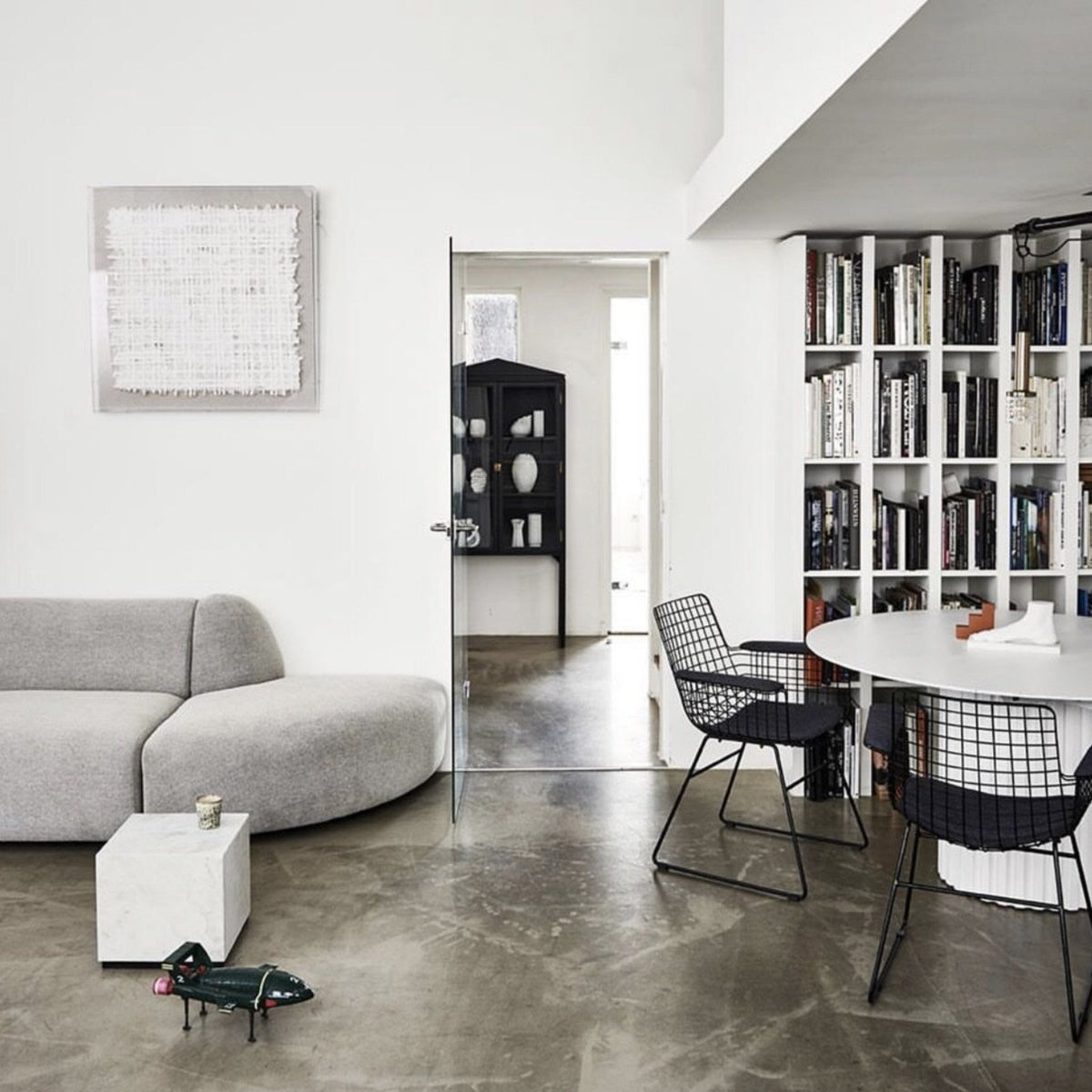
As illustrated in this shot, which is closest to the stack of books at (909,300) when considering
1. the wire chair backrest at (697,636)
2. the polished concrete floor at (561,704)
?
the wire chair backrest at (697,636)

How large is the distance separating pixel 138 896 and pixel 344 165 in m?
3.00

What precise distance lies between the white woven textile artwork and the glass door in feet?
2.41

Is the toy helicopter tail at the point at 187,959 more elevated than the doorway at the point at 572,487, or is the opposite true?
the doorway at the point at 572,487

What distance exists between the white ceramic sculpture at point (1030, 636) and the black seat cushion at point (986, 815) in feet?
1.87

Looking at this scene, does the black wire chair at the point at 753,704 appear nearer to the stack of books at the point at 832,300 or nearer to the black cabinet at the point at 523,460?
the stack of books at the point at 832,300

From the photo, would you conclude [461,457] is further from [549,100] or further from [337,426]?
[549,100]

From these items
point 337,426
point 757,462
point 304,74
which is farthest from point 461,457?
point 304,74

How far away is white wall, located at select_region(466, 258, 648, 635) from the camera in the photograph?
890 cm

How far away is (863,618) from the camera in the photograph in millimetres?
4457

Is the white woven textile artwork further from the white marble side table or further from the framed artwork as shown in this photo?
the white marble side table

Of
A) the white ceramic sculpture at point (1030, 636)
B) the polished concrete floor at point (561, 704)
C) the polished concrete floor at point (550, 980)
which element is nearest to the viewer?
the polished concrete floor at point (550, 980)

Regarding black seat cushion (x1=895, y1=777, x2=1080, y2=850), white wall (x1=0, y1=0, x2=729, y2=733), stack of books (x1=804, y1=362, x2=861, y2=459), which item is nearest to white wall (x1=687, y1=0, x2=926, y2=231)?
white wall (x1=0, y1=0, x2=729, y2=733)

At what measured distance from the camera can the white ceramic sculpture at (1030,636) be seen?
3826 millimetres

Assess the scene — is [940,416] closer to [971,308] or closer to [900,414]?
[900,414]
